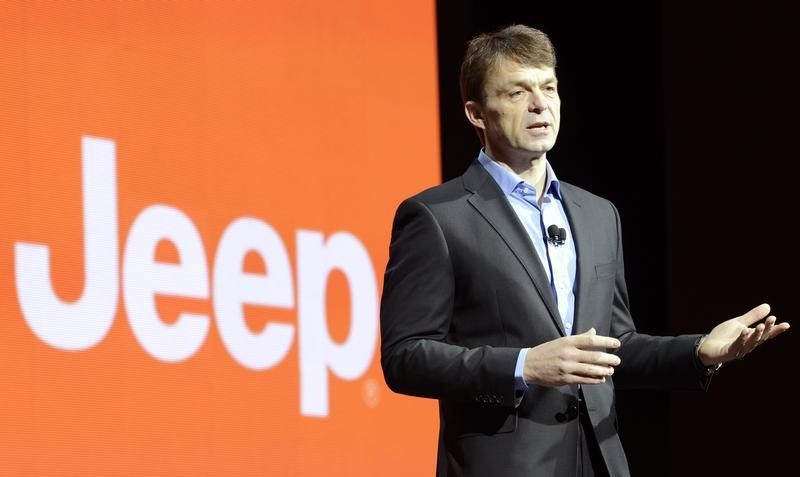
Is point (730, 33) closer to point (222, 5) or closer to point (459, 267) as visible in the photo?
point (222, 5)

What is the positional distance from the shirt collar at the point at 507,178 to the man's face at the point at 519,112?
26 millimetres

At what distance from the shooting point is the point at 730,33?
14.2 ft

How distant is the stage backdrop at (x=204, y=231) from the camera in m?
2.91

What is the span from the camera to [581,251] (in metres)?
2.09

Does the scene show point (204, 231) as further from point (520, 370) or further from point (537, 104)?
point (520, 370)

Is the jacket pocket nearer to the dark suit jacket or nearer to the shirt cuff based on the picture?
the dark suit jacket

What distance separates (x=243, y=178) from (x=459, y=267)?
1531 millimetres

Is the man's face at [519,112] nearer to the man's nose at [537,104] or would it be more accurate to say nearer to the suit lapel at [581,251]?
the man's nose at [537,104]

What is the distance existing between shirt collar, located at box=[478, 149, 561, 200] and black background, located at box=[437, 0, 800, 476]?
2024mm

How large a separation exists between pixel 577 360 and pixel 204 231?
5.79 feet

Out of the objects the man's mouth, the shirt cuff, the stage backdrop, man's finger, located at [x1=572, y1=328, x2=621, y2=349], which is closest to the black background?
the stage backdrop

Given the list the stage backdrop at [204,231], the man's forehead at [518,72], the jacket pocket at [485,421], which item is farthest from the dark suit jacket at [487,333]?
the stage backdrop at [204,231]

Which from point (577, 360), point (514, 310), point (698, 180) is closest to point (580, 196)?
point (514, 310)

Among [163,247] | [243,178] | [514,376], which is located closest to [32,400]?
[163,247]
